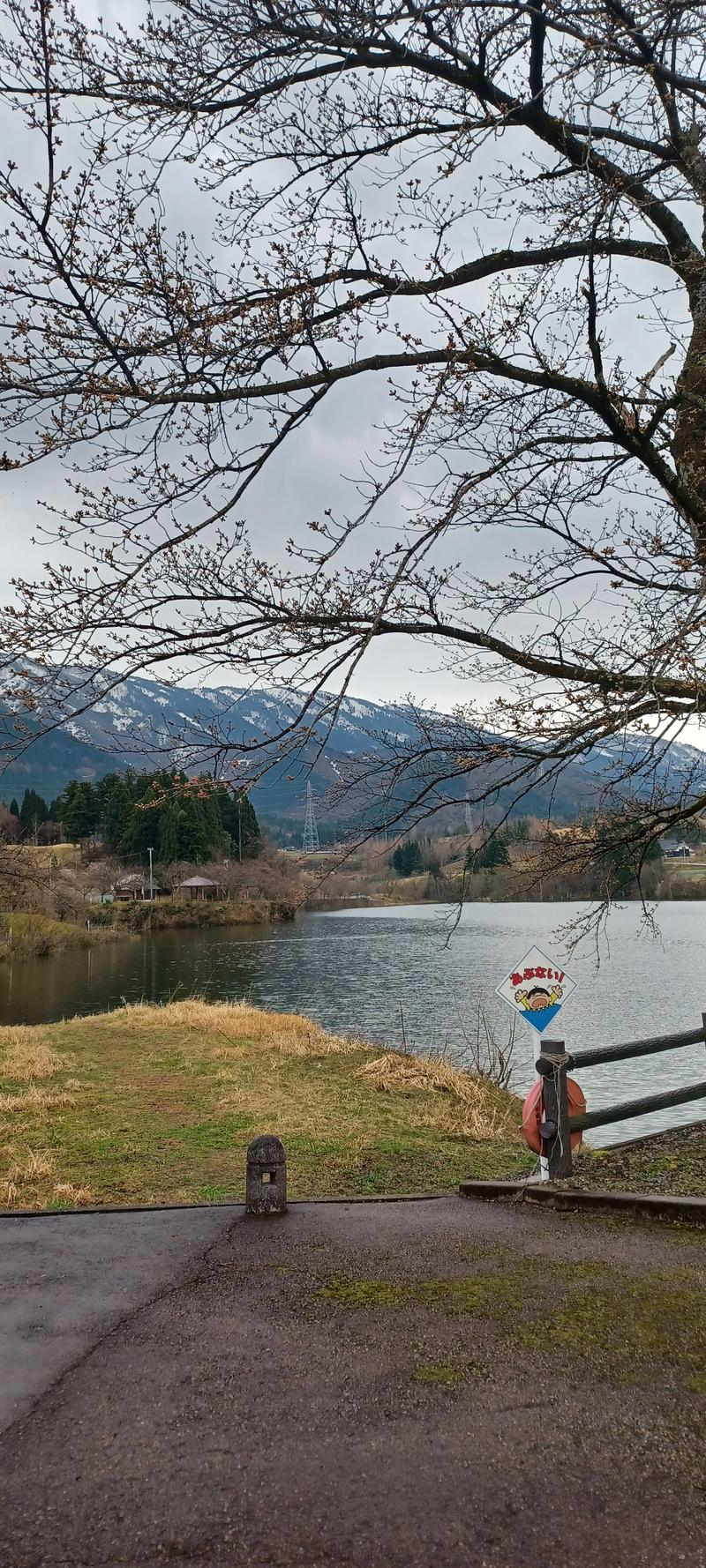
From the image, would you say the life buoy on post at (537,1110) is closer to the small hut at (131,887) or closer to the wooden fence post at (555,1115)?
the wooden fence post at (555,1115)

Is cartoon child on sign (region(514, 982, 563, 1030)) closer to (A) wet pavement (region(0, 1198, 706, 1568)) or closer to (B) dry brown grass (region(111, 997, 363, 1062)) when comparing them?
(A) wet pavement (region(0, 1198, 706, 1568))

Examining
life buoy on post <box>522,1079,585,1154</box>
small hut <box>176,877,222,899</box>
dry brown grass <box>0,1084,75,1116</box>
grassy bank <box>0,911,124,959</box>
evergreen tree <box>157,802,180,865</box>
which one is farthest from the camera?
small hut <box>176,877,222,899</box>

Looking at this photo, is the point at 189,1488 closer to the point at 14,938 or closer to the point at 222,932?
the point at 14,938

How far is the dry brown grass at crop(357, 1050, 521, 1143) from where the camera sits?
10586 mm

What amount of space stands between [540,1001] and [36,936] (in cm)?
4368

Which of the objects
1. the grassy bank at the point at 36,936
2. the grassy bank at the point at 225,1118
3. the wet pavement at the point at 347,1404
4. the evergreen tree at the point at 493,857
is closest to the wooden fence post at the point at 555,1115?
the wet pavement at the point at 347,1404

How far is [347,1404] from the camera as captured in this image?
3414 millimetres

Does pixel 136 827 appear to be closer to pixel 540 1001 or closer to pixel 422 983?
pixel 422 983

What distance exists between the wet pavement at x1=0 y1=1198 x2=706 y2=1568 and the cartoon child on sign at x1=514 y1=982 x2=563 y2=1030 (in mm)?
1662

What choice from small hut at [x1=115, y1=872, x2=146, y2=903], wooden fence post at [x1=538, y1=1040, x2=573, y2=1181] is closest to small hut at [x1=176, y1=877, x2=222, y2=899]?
small hut at [x1=115, y1=872, x2=146, y2=903]

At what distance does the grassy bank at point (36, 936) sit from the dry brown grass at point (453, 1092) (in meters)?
34.6

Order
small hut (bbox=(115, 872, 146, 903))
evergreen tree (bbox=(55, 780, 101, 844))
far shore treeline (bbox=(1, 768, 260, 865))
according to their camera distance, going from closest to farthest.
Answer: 1. far shore treeline (bbox=(1, 768, 260, 865))
2. small hut (bbox=(115, 872, 146, 903))
3. evergreen tree (bbox=(55, 780, 101, 844))

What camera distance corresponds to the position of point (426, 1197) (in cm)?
627

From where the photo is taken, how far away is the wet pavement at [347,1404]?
271 centimetres
